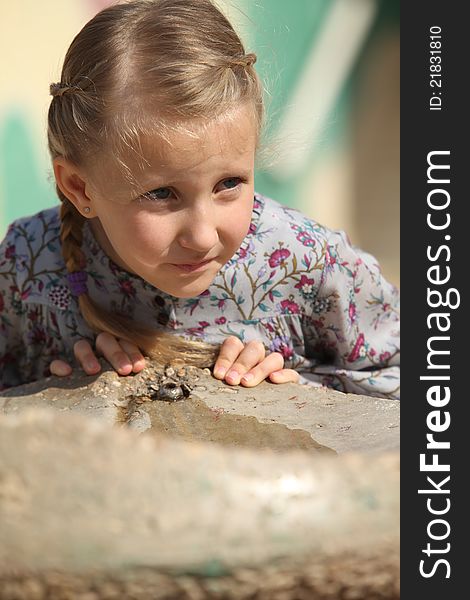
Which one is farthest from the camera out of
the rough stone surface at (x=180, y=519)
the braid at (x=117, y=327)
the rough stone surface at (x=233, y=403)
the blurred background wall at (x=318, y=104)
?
the blurred background wall at (x=318, y=104)

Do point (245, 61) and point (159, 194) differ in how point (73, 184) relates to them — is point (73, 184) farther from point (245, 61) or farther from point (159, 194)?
point (245, 61)

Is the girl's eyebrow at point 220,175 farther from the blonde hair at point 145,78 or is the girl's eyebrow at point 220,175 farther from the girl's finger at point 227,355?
the girl's finger at point 227,355

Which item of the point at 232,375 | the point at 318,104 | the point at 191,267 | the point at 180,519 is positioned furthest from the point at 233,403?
the point at 318,104

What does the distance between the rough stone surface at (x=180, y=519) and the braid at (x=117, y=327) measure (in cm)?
88

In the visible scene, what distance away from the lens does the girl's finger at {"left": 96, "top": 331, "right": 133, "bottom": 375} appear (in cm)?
173

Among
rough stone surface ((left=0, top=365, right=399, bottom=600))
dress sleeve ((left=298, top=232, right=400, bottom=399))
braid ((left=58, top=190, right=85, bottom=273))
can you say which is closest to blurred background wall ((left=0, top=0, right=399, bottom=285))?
dress sleeve ((left=298, top=232, right=400, bottom=399))

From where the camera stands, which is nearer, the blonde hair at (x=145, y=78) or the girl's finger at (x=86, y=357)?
the blonde hair at (x=145, y=78)

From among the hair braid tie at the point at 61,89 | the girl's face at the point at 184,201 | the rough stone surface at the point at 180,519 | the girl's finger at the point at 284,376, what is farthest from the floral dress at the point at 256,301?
the rough stone surface at the point at 180,519

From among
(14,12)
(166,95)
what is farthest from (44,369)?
(14,12)

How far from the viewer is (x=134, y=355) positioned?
1768 millimetres

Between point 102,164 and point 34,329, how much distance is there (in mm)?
518

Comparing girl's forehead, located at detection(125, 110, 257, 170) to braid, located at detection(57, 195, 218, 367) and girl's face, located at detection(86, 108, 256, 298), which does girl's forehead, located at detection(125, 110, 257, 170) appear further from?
braid, located at detection(57, 195, 218, 367)

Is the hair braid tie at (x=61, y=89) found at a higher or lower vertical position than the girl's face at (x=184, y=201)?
higher

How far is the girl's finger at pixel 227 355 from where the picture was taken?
1753 millimetres
